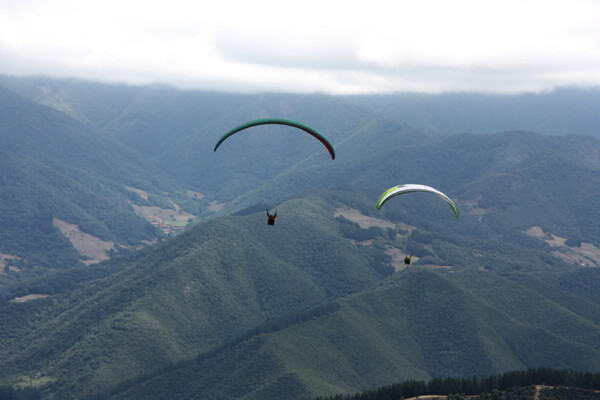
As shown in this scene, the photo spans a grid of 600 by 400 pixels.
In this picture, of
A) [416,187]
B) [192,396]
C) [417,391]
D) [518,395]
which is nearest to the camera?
[416,187]

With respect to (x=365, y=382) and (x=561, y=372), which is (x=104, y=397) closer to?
(x=365, y=382)

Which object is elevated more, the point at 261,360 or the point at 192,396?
the point at 261,360

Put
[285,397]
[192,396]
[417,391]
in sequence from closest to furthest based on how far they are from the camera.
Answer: [417,391], [285,397], [192,396]

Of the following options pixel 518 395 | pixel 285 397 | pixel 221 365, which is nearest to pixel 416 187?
pixel 518 395

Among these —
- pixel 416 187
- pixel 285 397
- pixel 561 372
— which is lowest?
pixel 285 397

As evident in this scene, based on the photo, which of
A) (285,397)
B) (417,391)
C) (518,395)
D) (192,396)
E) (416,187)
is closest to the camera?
(416,187)

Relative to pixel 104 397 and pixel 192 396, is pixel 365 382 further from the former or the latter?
pixel 104 397

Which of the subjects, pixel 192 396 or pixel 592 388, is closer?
pixel 592 388

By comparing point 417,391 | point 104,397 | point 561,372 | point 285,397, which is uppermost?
point 561,372

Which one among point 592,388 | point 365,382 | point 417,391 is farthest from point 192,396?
point 592,388
